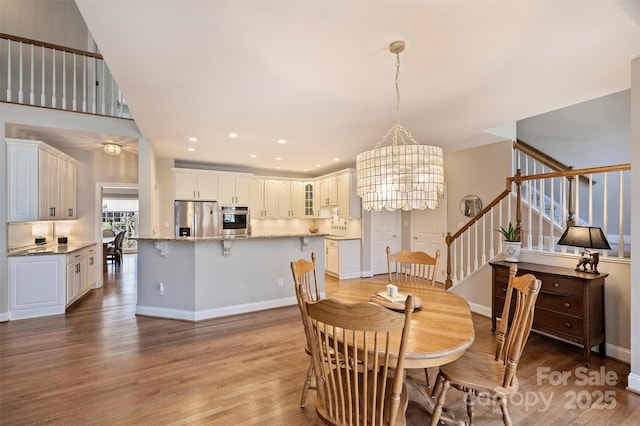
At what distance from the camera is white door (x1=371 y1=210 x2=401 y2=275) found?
6492mm

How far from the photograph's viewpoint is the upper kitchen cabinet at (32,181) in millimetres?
3905

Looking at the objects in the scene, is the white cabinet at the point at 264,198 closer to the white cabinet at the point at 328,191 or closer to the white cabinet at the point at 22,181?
the white cabinet at the point at 328,191

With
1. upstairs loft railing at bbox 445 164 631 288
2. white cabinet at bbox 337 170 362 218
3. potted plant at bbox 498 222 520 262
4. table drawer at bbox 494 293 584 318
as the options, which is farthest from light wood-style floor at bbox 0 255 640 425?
white cabinet at bbox 337 170 362 218

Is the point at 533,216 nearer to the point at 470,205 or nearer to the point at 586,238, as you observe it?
the point at 470,205

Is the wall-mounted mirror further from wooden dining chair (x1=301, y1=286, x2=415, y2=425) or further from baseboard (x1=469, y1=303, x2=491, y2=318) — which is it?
wooden dining chair (x1=301, y1=286, x2=415, y2=425)

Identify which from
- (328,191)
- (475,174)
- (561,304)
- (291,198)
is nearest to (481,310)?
(561,304)

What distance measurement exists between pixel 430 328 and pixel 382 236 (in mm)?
4951

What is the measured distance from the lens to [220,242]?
404 centimetres

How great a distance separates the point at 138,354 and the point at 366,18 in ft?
11.8

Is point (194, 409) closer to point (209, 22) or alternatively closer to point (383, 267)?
point (209, 22)

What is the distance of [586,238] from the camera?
267 centimetres

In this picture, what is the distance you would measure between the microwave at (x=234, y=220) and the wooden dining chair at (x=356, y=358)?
5.48m

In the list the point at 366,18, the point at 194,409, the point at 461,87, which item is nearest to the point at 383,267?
the point at 461,87

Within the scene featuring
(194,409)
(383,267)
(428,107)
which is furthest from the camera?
(383,267)
